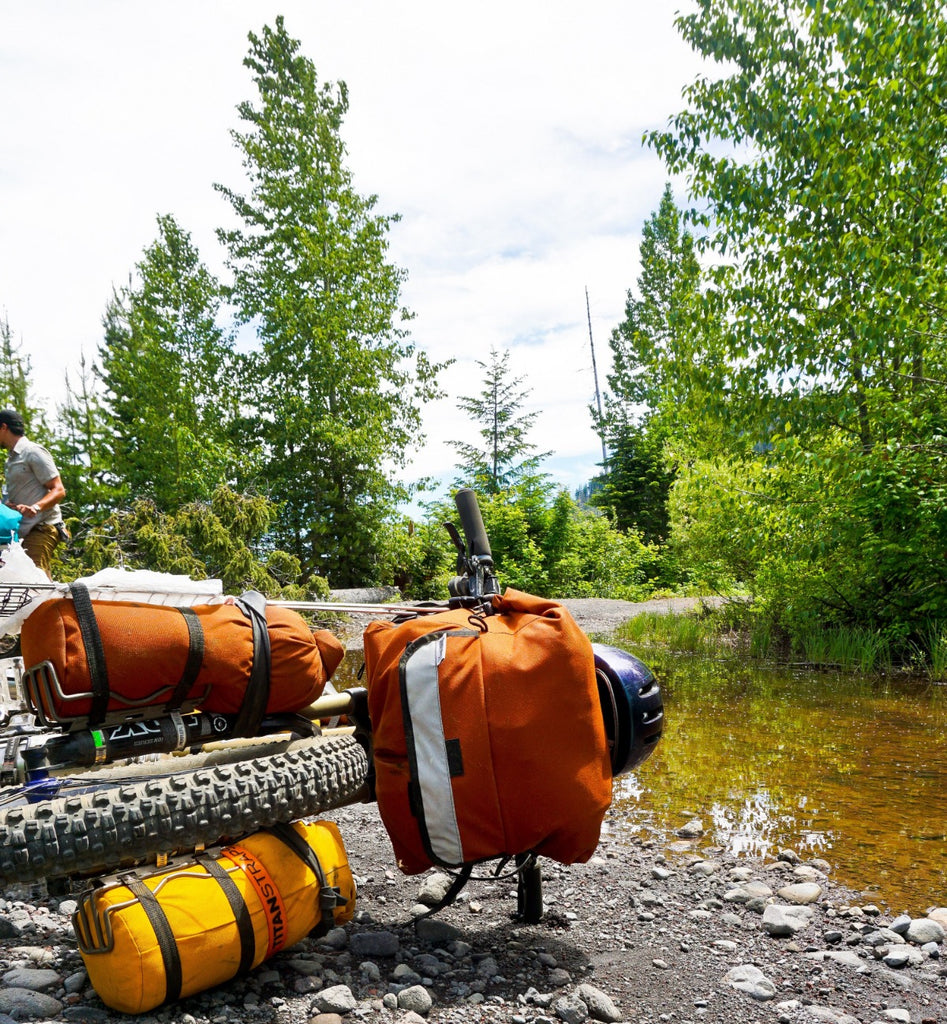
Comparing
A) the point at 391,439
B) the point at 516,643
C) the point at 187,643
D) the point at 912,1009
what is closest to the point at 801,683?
the point at 912,1009

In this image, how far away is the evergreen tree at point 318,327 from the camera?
20.1 meters

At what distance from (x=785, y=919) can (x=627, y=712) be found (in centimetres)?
98

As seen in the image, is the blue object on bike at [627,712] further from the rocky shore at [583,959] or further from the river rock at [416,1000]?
the river rock at [416,1000]

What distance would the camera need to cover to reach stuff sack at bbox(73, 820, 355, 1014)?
1853 millimetres

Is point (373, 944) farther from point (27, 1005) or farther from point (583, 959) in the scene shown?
point (27, 1005)

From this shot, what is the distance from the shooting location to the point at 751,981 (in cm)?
220

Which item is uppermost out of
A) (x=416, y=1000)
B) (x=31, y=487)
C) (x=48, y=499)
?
(x=31, y=487)

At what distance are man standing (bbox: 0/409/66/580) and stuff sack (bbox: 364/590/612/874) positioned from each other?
4340 millimetres

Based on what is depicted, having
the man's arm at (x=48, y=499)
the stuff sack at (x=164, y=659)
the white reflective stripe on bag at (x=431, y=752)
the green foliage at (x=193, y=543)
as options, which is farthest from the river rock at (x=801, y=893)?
the green foliage at (x=193, y=543)

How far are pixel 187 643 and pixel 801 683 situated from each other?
720 cm

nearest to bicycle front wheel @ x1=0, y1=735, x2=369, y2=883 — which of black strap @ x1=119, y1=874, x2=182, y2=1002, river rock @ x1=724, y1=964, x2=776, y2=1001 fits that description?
black strap @ x1=119, y1=874, x2=182, y2=1002

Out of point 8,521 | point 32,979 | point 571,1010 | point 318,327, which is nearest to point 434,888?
point 571,1010

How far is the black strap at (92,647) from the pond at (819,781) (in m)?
2.72

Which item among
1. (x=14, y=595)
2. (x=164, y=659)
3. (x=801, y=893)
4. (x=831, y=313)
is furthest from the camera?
(x=831, y=313)
